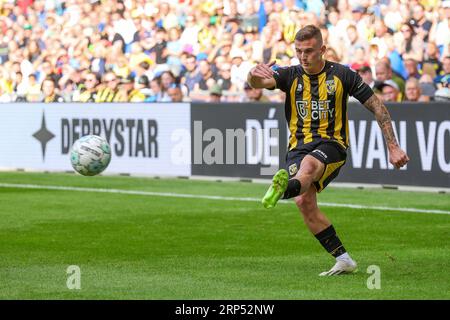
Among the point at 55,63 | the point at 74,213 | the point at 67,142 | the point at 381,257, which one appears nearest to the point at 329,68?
the point at 381,257

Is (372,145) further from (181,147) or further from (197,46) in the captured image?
(197,46)

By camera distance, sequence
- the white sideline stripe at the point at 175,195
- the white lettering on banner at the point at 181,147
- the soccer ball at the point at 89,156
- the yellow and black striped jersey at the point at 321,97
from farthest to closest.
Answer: the white lettering on banner at the point at 181,147 → the white sideline stripe at the point at 175,195 → the soccer ball at the point at 89,156 → the yellow and black striped jersey at the point at 321,97

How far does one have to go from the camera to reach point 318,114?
10125 millimetres

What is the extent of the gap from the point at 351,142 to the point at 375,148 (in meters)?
0.51

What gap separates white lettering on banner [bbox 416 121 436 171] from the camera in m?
17.5

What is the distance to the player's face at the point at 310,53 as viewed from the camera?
9.82 metres

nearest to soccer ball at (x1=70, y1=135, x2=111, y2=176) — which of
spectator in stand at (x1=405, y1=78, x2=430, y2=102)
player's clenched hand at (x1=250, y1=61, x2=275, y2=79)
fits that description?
player's clenched hand at (x1=250, y1=61, x2=275, y2=79)

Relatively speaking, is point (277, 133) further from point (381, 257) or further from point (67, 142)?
point (381, 257)

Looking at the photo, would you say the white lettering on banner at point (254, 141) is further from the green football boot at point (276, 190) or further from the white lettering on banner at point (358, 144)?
the green football boot at point (276, 190)

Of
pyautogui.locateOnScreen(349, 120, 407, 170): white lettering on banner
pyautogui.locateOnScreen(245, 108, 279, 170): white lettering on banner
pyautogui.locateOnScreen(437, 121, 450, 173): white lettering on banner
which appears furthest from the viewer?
pyautogui.locateOnScreen(245, 108, 279, 170): white lettering on banner

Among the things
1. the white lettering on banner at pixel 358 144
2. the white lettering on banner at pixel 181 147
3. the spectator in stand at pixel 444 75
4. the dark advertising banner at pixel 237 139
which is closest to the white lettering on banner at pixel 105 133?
the white lettering on banner at pixel 181 147

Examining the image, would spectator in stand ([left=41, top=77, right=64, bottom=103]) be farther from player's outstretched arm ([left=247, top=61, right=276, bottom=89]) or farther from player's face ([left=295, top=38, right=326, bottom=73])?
player's face ([left=295, top=38, right=326, bottom=73])

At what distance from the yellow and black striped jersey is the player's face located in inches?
5.3

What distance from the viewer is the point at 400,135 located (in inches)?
703
